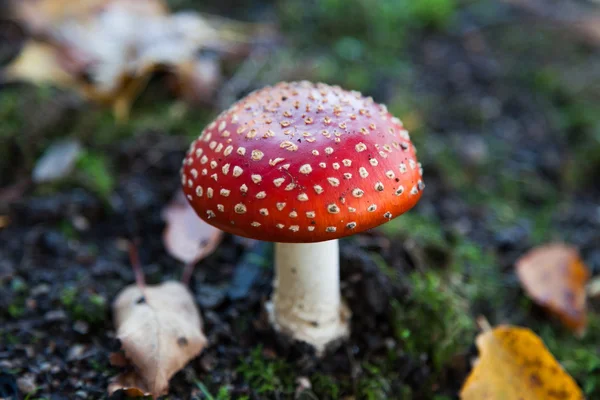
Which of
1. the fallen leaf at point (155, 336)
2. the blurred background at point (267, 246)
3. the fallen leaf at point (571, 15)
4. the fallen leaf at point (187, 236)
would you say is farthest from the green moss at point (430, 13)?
the fallen leaf at point (155, 336)

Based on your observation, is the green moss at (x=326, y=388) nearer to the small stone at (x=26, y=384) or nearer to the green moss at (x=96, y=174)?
the small stone at (x=26, y=384)

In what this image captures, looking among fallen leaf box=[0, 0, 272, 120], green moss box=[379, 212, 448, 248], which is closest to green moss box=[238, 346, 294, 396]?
green moss box=[379, 212, 448, 248]

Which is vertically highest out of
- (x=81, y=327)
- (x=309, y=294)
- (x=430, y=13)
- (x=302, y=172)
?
(x=302, y=172)

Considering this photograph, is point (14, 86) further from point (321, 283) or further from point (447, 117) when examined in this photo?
point (447, 117)

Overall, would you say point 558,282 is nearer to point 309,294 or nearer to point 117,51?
point 309,294

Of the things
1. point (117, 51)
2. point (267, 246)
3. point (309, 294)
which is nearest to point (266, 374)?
point (309, 294)

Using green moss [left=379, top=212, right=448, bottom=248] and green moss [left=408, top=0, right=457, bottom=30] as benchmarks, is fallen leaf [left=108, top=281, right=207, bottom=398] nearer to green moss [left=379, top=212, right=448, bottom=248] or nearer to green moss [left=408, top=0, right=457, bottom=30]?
green moss [left=379, top=212, right=448, bottom=248]

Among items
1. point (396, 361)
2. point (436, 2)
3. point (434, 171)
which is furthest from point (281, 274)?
point (436, 2)
